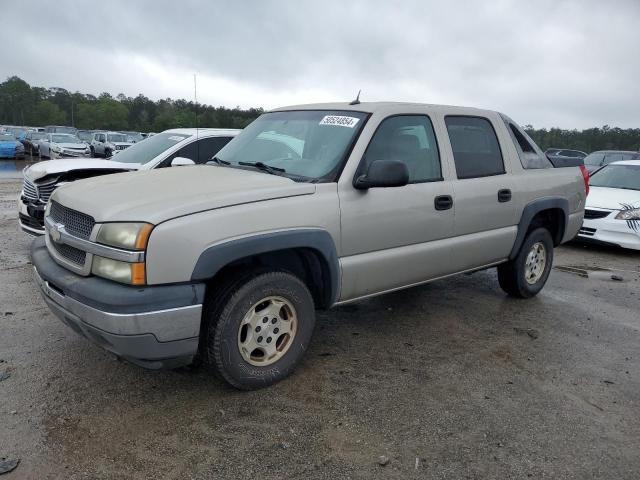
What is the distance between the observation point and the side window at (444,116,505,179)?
4.48m

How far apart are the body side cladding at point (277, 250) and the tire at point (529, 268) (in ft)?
8.21

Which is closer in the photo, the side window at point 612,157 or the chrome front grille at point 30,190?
the chrome front grille at point 30,190

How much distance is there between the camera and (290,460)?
274cm

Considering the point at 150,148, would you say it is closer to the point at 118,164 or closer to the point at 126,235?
the point at 118,164

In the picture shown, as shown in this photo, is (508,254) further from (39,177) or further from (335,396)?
(39,177)

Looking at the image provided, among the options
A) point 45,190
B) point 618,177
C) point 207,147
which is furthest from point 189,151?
point 618,177

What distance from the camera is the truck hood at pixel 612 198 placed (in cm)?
829

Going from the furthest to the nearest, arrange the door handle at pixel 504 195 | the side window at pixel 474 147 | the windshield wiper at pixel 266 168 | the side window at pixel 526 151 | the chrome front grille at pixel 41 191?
the chrome front grille at pixel 41 191, the side window at pixel 526 151, the door handle at pixel 504 195, the side window at pixel 474 147, the windshield wiper at pixel 266 168

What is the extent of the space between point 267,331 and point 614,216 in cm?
691

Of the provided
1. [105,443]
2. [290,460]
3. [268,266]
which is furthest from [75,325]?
[290,460]

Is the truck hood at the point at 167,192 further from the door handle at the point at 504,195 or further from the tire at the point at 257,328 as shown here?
the door handle at the point at 504,195

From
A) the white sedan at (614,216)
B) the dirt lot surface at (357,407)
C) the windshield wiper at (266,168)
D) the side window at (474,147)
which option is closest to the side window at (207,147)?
the dirt lot surface at (357,407)

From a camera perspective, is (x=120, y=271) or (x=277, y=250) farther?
(x=277, y=250)

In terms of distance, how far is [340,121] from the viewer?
399cm
